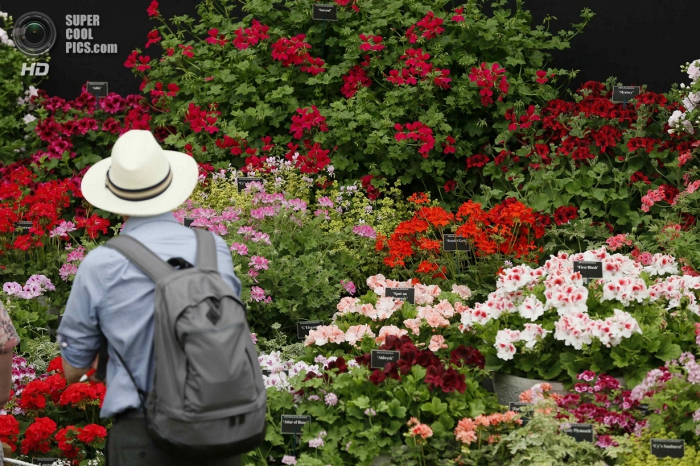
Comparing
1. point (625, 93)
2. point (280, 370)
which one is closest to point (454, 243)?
point (280, 370)

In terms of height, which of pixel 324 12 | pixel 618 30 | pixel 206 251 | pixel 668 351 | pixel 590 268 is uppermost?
pixel 206 251

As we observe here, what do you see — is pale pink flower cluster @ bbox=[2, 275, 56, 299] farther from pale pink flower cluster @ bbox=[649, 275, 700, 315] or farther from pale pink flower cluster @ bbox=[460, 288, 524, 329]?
pale pink flower cluster @ bbox=[649, 275, 700, 315]

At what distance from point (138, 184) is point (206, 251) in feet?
0.98

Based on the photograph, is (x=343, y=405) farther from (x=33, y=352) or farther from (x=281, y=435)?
(x=33, y=352)

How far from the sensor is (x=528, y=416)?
378cm

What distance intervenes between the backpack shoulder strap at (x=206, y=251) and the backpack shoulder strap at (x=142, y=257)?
10cm

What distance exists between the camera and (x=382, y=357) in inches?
158

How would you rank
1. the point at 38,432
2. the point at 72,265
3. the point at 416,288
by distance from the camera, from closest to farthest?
the point at 38,432 → the point at 416,288 → the point at 72,265

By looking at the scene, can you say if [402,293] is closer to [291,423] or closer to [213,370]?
[291,423]

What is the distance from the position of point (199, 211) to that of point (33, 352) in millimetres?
1150

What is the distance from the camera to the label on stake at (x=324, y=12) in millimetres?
6273

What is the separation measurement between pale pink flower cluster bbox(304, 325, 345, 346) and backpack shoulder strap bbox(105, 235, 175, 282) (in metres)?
1.91

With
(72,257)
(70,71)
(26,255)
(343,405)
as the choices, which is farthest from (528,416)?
(70,71)

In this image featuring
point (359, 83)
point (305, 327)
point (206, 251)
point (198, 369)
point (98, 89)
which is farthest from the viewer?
point (98, 89)
